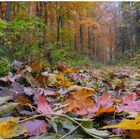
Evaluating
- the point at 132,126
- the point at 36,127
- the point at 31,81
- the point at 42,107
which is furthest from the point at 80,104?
the point at 31,81

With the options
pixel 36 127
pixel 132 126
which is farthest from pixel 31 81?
pixel 132 126

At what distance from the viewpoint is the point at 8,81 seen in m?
1.99

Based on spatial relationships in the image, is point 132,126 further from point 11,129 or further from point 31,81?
point 31,81

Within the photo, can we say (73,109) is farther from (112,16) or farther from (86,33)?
(112,16)

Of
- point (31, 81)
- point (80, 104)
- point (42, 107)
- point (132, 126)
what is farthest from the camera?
point (31, 81)

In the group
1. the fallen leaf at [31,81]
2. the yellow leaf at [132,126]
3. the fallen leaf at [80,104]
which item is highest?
the yellow leaf at [132,126]

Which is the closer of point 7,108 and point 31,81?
point 7,108

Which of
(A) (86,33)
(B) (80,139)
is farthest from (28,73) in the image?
(A) (86,33)

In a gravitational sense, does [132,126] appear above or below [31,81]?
above

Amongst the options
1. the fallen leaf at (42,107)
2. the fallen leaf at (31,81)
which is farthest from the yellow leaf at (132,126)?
the fallen leaf at (31,81)

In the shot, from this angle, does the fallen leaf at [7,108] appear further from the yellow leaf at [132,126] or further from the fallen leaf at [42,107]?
the yellow leaf at [132,126]

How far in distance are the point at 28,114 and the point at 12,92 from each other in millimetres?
447

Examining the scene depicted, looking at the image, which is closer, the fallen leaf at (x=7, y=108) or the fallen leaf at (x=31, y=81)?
the fallen leaf at (x=7, y=108)

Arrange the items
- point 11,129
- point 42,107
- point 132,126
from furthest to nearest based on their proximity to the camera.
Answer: point 42,107
point 11,129
point 132,126
